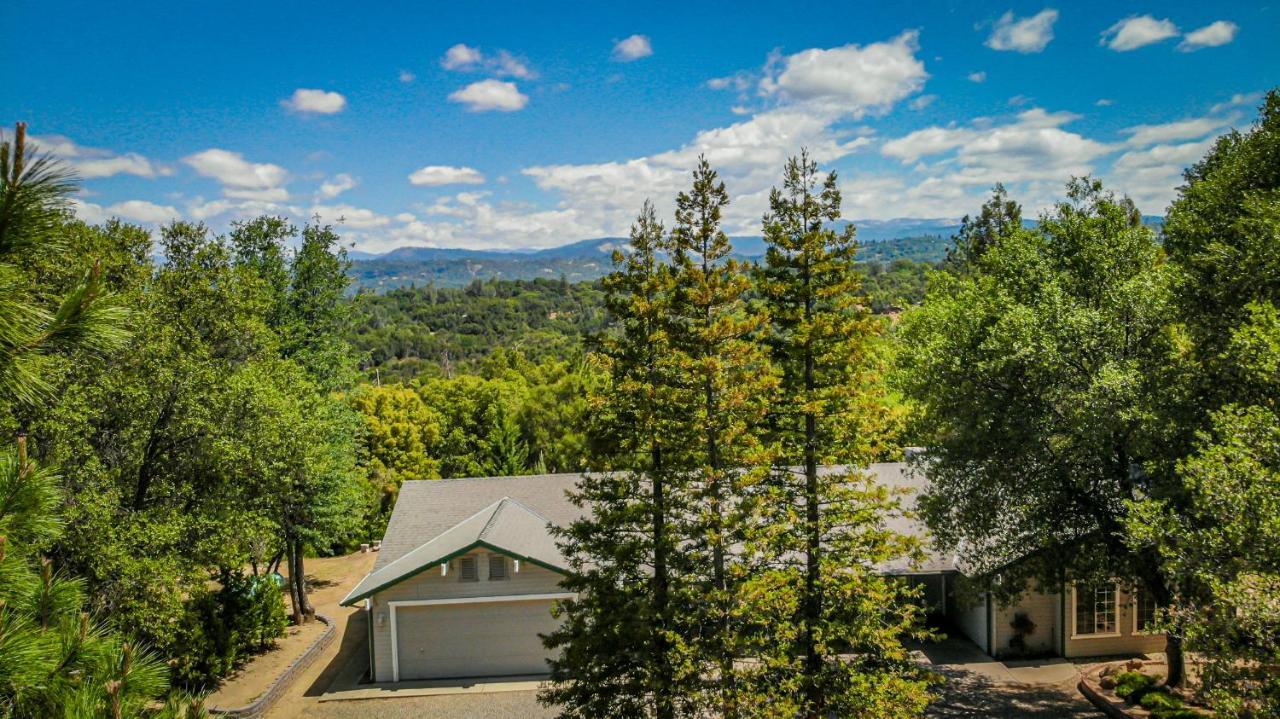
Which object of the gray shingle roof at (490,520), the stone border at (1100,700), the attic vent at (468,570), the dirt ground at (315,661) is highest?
the gray shingle roof at (490,520)

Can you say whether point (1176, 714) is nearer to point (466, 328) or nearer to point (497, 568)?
point (497, 568)

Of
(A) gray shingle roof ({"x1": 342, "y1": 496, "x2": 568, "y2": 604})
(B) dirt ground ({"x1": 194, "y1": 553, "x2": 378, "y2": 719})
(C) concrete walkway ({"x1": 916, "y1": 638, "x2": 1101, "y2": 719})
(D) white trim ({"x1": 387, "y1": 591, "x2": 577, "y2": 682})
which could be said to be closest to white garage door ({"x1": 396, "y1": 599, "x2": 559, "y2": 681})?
(D) white trim ({"x1": 387, "y1": 591, "x2": 577, "y2": 682})

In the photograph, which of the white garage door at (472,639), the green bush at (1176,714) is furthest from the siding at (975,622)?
the white garage door at (472,639)

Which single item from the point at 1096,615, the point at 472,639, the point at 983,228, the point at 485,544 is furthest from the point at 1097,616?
the point at 983,228

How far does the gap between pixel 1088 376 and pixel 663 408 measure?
9.03 meters

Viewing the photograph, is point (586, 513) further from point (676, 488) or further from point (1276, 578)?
point (1276, 578)

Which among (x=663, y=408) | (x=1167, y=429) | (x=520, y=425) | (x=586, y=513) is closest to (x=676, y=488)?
(x=663, y=408)

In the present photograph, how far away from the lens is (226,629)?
1983 centimetres

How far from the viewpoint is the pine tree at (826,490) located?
13.2 meters

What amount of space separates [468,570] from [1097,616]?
17.1 meters

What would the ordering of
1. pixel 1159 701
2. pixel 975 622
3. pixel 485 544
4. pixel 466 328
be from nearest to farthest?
pixel 1159 701 < pixel 485 544 < pixel 975 622 < pixel 466 328

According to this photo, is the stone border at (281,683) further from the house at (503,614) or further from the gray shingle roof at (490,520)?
the gray shingle roof at (490,520)

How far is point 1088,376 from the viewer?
1509 centimetres

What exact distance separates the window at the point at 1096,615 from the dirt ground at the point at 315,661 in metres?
20.1
